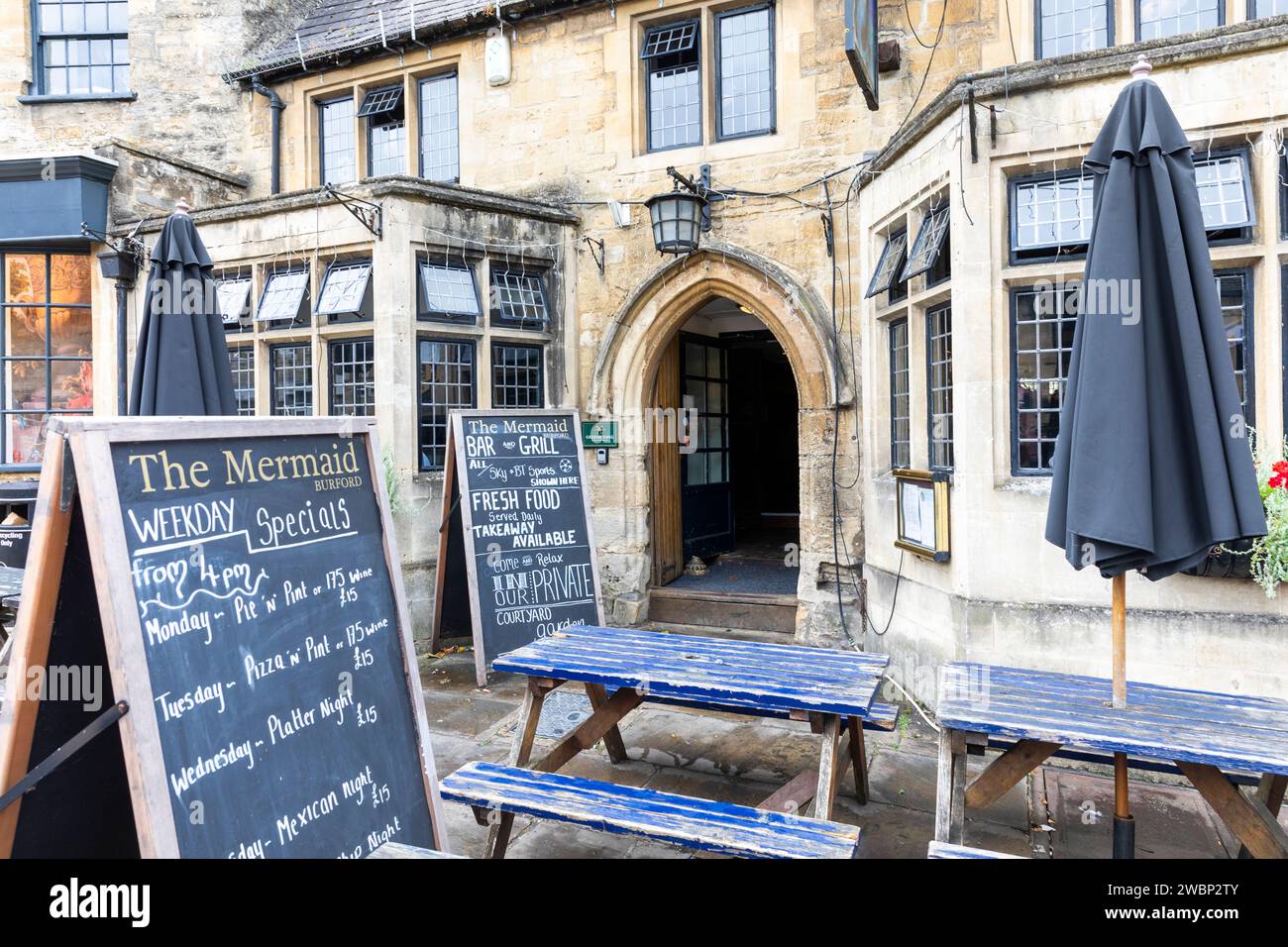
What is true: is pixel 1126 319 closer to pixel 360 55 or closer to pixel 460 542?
pixel 460 542

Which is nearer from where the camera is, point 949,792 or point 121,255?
point 949,792

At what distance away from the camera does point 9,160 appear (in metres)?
8.53

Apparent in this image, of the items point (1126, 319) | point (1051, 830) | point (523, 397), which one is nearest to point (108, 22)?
point (523, 397)

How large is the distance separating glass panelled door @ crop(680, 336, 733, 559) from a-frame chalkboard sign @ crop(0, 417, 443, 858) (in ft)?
20.4

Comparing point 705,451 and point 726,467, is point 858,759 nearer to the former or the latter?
point 705,451

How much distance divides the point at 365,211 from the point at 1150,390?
643 centimetres

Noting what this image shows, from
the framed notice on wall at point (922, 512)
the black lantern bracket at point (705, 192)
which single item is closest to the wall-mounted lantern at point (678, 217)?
the black lantern bracket at point (705, 192)

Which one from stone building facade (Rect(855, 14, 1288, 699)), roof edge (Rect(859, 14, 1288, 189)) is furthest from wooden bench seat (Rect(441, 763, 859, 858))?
roof edge (Rect(859, 14, 1288, 189))

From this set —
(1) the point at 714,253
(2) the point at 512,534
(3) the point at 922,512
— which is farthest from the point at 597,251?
(3) the point at 922,512

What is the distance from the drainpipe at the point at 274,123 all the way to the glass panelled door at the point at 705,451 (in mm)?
5170

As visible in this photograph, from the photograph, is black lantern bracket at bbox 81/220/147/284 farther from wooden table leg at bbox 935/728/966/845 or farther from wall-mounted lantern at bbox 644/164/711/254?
wooden table leg at bbox 935/728/966/845

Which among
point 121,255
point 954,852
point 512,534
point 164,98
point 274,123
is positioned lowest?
point 954,852

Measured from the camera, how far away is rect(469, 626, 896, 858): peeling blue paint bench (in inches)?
129

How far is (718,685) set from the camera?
341 centimetres
